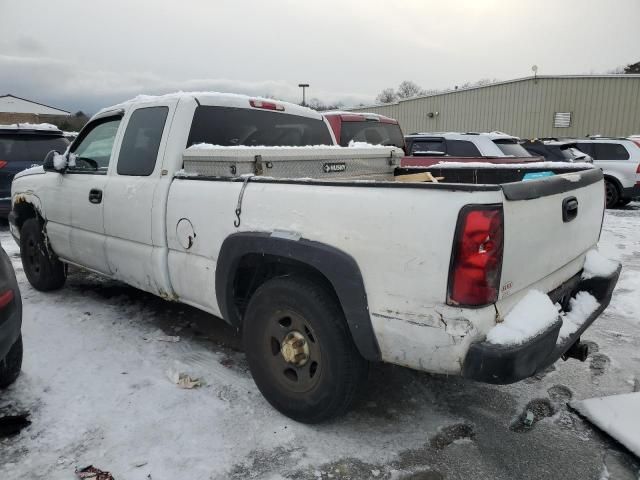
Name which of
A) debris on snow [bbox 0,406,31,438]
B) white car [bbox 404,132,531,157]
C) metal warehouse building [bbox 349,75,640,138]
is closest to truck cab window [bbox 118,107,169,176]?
debris on snow [bbox 0,406,31,438]

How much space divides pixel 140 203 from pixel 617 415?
3392 millimetres

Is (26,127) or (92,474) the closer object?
(92,474)

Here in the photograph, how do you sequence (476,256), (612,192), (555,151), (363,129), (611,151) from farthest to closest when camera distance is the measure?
(611,151) < (612,192) < (555,151) < (363,129) < (476,256)

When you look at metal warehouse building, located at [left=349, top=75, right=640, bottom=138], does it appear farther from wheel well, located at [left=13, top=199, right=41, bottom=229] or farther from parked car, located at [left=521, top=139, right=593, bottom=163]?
wheel well, located at [left=13, top=199, right=41, bottom=229]

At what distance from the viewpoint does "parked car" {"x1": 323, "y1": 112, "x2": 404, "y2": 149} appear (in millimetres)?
7988

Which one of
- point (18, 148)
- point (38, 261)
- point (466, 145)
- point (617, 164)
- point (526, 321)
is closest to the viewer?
point (526, 321)

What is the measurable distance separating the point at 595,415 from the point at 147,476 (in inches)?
99.0

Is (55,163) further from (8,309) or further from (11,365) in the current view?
(8,309)

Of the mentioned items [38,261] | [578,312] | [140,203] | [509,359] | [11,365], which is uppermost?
[140,203]

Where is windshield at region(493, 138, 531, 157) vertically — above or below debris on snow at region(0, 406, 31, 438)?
above

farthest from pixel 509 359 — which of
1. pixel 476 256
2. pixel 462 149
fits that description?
pixel 462 149

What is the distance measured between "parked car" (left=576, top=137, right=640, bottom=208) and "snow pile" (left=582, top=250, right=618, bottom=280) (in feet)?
33.1

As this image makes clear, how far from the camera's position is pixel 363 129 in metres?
8.32

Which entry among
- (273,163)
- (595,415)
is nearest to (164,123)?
(273,163)
